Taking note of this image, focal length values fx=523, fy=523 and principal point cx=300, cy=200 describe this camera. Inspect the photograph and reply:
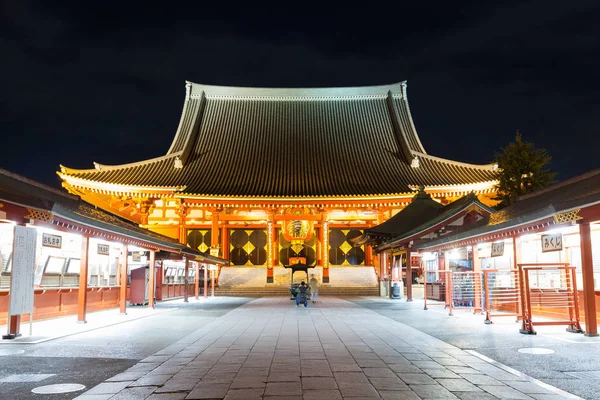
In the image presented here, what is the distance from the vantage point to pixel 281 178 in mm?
35094

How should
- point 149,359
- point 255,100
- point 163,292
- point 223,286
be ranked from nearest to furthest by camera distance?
point 149,359
point 163,292
point 223,286
point 255,100

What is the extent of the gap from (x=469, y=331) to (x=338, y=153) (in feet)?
89.4

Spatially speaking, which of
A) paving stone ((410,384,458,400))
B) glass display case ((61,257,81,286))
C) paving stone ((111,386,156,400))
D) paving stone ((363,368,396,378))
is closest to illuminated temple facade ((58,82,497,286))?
glass display case ((61,257,81,286))

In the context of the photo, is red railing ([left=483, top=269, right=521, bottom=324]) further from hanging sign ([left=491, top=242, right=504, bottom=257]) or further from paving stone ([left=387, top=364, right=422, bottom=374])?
paving stone ([left=387, top=364, right=422, bottom=374])

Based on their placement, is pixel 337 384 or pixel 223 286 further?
pixel 223 286

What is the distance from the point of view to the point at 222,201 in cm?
3228

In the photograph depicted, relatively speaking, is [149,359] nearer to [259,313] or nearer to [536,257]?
[259,313]

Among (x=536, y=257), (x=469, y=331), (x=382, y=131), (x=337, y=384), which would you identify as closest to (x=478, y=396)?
(x=337, y=384)

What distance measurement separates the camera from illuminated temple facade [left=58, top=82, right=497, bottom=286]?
1261 inches

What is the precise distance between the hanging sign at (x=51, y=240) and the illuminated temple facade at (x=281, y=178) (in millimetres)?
18189

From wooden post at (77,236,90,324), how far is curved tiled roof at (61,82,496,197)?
1758cm

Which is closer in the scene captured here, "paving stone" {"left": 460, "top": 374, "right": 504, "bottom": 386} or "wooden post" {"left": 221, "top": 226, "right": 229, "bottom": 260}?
"paving stone" {"left": 460, "top": 374, "right": 504, "bottom": 386}

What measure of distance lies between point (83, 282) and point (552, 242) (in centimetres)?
1156

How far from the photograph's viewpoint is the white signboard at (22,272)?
1002 cm
